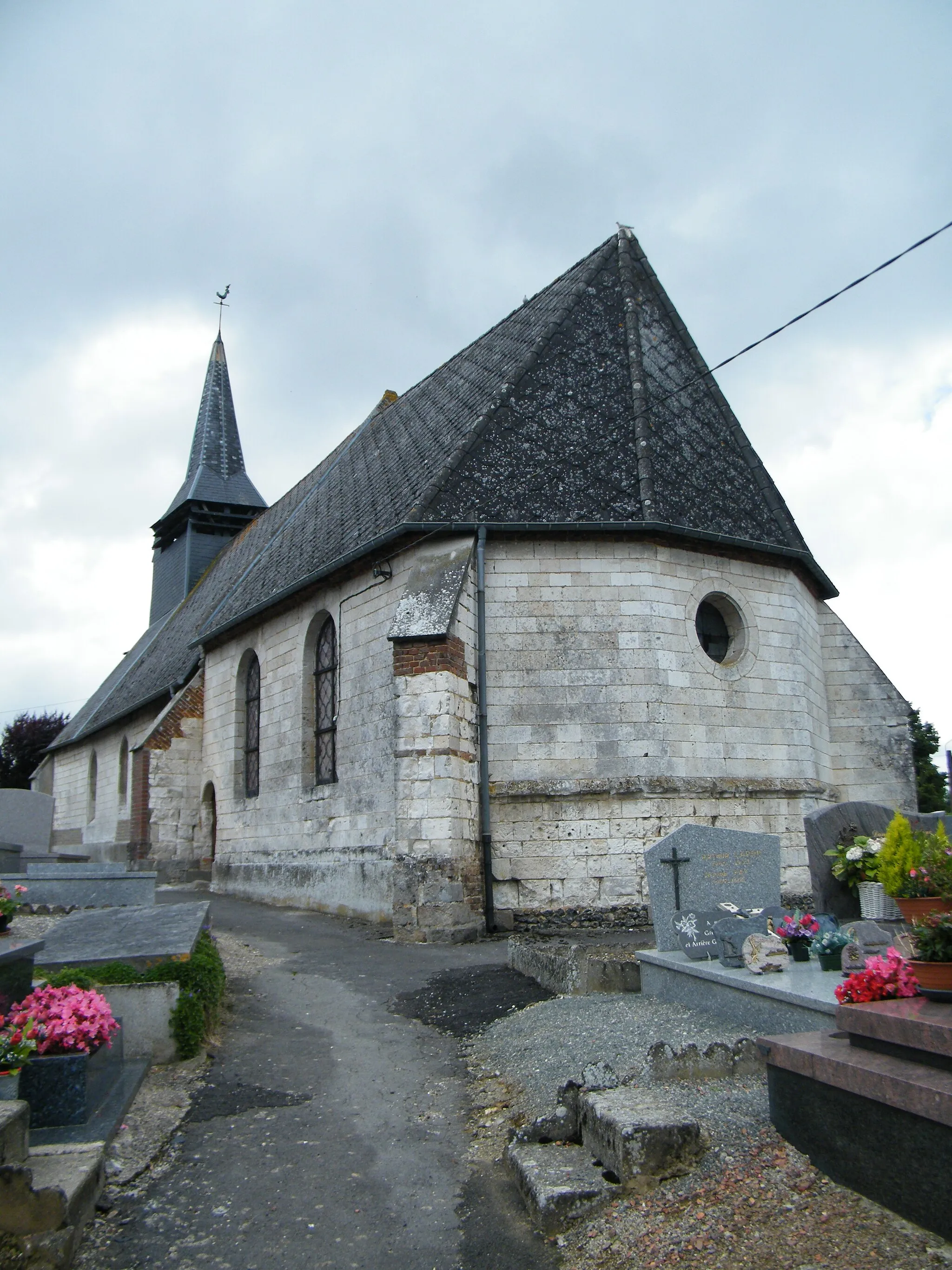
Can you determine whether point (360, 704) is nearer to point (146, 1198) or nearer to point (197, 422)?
point (146, 1198)

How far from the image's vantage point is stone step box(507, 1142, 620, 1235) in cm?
370

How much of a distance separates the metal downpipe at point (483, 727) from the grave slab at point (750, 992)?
4132 millimetres

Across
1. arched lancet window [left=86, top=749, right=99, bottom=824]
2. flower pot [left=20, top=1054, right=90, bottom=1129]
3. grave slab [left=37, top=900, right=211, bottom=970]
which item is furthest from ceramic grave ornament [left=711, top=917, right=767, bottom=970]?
arched lancet window [left=86, top=749, right=99, bottom=824]

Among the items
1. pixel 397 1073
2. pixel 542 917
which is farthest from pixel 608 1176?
pixel 542 917

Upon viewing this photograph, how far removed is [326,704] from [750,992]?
9.32 meters

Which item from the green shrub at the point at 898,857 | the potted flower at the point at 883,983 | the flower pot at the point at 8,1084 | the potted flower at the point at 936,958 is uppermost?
the green shrub at the point at 898,857

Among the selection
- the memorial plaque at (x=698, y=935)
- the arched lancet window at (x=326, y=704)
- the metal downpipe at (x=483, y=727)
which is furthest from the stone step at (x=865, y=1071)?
the arched lancet window at (x=326, y=704)

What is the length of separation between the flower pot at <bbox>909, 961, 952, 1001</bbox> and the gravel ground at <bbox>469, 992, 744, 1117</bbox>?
142 centimetres

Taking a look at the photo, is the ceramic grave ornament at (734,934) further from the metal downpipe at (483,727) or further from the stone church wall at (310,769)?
the stone church wall at (310,769)

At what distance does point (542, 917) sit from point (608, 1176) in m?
7.09

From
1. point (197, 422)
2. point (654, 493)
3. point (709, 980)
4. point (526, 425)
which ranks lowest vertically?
point (709, 980)

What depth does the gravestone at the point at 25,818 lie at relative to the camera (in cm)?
1521

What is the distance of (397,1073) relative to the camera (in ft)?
19.5

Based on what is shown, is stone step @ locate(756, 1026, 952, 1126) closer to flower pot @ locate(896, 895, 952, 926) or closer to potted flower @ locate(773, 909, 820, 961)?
flower pot @ locate(896, 895, 952, 926)
